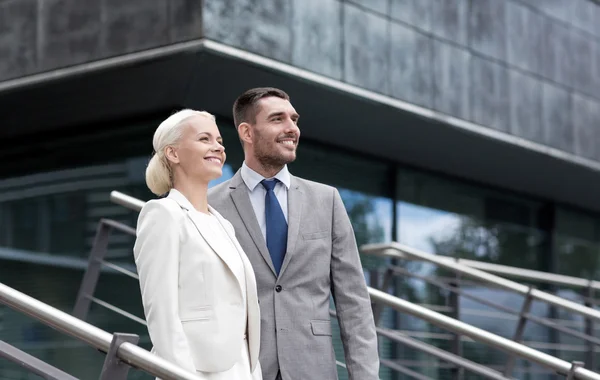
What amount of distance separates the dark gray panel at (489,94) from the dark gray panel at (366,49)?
59.3 inches

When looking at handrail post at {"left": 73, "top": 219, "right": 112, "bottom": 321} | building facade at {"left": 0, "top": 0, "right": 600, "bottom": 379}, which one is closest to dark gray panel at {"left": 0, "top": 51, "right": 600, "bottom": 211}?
building facade at {"left": 0, "top": 0, "right": 600, "bottom": 379}

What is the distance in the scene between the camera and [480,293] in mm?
13023

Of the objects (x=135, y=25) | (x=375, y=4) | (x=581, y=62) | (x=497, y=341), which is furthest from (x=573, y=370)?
(x=581, y=62)

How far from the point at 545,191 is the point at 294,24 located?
6.27 meters

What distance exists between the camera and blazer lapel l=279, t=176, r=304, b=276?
376 cm

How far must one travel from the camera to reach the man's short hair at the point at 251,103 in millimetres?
3799

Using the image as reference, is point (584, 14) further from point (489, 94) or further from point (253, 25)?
point (253, 25)

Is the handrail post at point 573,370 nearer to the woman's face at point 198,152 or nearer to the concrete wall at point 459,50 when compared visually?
the woman's face at point 198,152

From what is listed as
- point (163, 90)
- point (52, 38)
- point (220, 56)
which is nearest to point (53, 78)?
point (52, 38)

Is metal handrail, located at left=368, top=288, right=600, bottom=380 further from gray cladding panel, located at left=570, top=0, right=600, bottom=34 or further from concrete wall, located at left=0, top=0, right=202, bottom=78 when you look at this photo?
gray cladding panel, located at left=570, top=0, right=600, bottom=34

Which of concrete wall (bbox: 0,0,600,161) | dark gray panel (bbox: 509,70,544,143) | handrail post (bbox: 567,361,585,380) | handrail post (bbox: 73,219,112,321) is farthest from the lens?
dark gray panel (bbox: 509,70,544,143)

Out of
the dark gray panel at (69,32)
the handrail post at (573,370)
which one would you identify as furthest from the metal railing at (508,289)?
the dark gray panel at (69,32)

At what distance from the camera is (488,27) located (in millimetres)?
11594

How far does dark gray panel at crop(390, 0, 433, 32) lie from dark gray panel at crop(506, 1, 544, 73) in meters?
1.50
